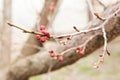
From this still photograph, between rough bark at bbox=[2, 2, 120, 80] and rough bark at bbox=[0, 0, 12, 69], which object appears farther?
rough bark at bbox=[0, 0, 12, 69]

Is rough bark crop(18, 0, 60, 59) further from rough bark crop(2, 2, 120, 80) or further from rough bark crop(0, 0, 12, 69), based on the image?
rough bark crop(2, 2, 120, 80)

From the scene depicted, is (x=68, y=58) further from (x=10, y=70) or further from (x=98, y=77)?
(x=98, y=77)

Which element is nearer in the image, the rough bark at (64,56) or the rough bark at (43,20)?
the rough bark at (64,56)

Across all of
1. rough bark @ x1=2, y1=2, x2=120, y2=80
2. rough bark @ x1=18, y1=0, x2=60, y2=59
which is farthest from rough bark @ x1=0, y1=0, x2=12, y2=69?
rough bark @ x1=2, y1=2, x2=120, y2=80

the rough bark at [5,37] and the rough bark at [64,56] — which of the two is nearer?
the rough bark at [64,56]

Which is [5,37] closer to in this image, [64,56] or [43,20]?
[43,20]

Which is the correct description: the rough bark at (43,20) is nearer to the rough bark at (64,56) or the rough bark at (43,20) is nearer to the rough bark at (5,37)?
the rough bark at (5,37)

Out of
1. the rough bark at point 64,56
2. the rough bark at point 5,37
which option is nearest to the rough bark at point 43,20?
the rough bark at point 5,37
